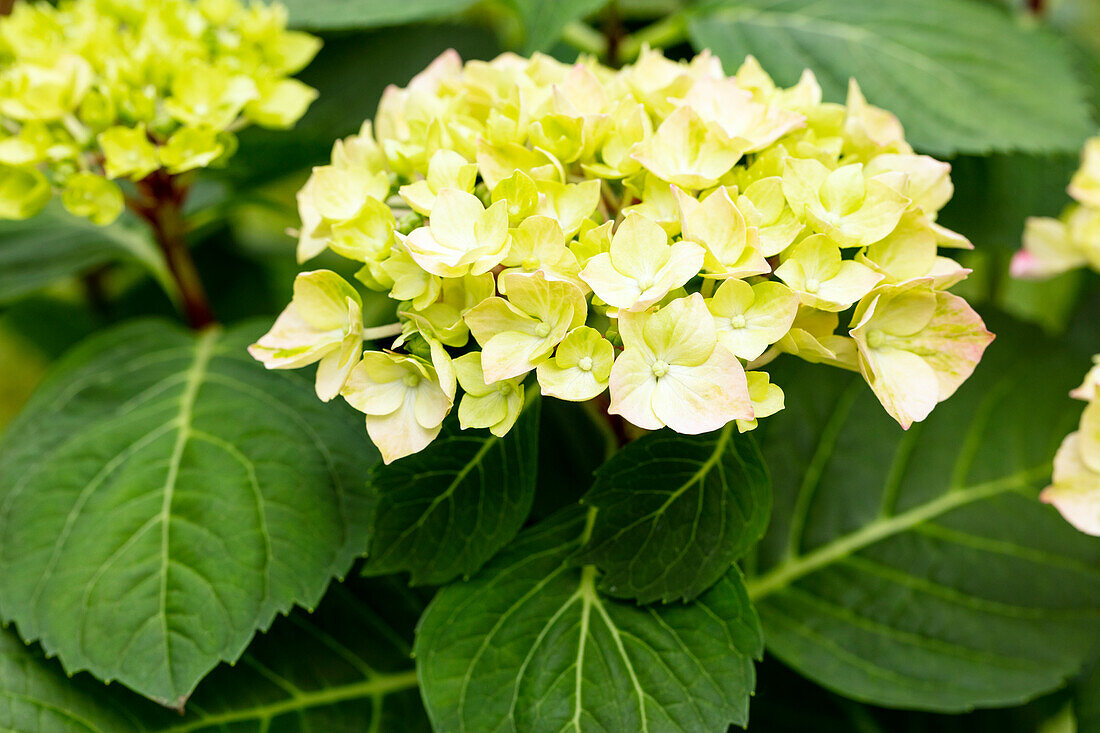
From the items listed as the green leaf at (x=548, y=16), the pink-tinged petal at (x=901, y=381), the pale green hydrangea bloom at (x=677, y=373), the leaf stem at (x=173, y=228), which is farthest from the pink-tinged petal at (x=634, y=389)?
the leaf stem at (x=173, y=228)

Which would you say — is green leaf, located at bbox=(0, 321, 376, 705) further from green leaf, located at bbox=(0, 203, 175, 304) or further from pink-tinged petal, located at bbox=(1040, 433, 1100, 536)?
pink-tinged petal, located at bbox=(1040, 433, 1100, 536)

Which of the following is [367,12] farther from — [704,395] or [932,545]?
[932,545]

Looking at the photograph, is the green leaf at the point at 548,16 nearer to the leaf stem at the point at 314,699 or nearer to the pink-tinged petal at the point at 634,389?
the pink-tinged petal at the point at 634,389

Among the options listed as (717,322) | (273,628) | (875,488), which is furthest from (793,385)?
(273,628)

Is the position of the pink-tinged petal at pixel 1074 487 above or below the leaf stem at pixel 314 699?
above

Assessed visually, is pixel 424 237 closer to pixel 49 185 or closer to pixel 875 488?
pixel 49 185

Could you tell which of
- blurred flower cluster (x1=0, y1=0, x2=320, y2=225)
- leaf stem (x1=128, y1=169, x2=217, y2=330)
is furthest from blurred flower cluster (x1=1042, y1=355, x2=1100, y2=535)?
leaf stem (x1=128, y1=169, x2=217, y2=330)
